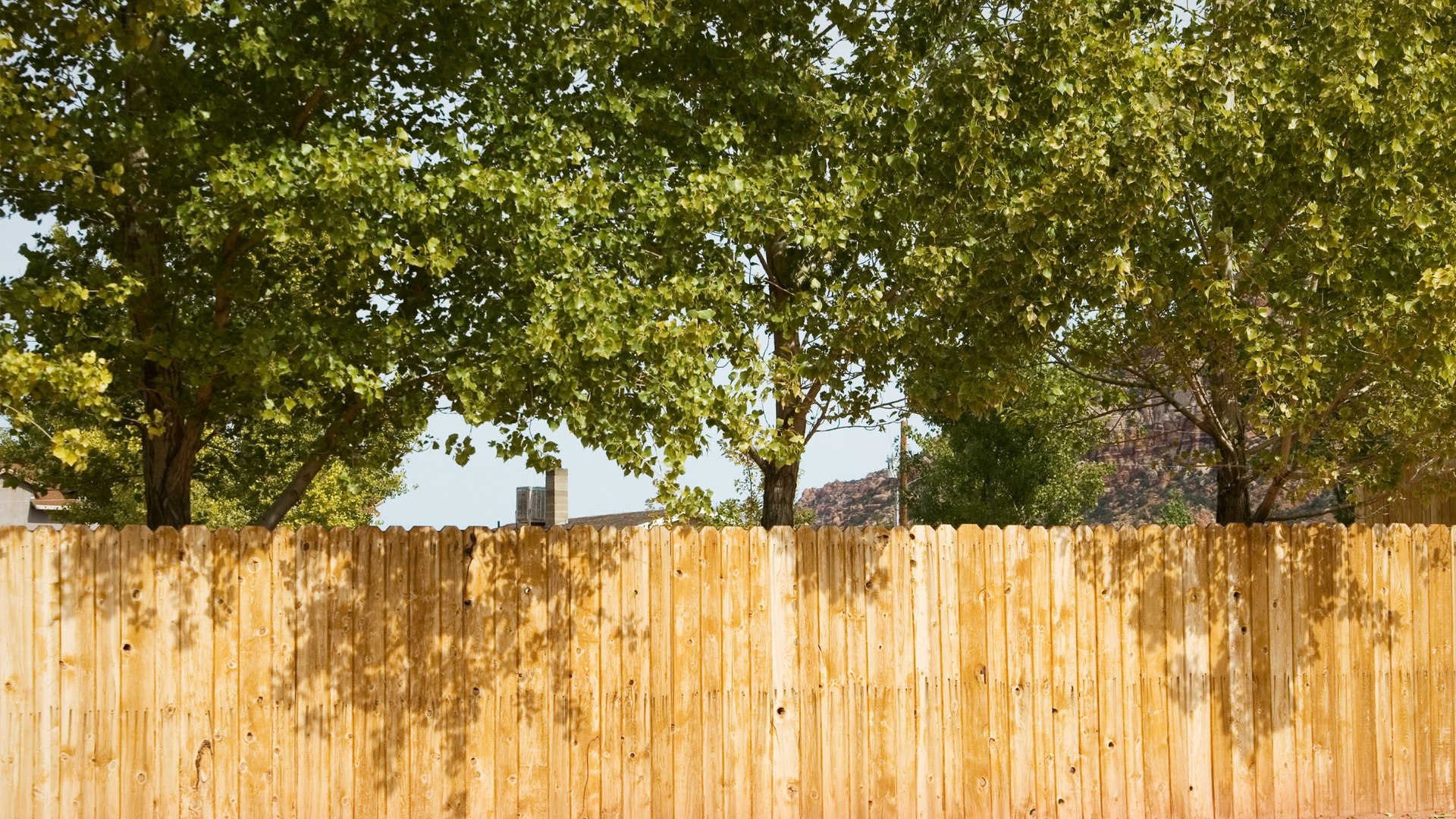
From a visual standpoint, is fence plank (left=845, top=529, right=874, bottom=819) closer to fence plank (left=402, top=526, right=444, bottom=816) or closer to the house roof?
fence plank (left=402, top=526, right=444, bottom=816)

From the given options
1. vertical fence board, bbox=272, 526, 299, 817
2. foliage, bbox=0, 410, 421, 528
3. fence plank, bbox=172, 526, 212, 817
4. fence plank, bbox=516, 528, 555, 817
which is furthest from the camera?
foliage, bbox=0, 410, 421, 528

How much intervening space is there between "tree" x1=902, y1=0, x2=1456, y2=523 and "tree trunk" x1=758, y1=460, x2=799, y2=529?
5.88 feet

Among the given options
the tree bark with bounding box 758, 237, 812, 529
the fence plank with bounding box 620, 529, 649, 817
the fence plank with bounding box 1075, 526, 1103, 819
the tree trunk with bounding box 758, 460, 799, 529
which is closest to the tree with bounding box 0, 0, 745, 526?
the fence plank with bounding box 620, 529, 649, 817

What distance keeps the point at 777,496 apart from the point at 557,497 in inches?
906

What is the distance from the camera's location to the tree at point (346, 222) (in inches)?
344

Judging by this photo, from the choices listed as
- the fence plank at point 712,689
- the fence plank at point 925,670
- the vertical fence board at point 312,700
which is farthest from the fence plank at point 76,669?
the fence plank at point 925,670

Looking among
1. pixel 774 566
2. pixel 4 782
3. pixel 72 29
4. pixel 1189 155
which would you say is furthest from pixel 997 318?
pixel 4 782

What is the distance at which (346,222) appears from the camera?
8578mm

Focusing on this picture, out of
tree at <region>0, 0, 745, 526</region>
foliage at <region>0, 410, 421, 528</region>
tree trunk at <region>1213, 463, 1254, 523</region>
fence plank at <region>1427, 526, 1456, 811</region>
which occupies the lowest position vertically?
fence plank at <region>1427, 526, 1456, 811</region>

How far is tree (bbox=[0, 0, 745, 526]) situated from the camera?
8727 millimetres

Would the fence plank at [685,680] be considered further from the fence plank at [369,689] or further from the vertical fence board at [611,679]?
the fence plank at [369,689]

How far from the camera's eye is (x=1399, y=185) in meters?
9.52

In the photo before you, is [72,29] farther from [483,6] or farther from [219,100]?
[483,6]

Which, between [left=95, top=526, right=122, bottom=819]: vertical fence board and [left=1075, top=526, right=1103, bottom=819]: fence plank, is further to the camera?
[left=1075, top=526, right=1103, bottom=819]: fence plank
